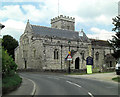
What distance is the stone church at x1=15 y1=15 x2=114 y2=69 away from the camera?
47594 millimetres

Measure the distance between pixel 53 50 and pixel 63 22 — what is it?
98.9 ft

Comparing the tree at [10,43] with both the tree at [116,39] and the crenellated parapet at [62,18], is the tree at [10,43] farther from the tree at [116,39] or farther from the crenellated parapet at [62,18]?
the tree at [116,39]

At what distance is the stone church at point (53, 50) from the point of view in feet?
156

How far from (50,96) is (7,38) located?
59709 millimetres

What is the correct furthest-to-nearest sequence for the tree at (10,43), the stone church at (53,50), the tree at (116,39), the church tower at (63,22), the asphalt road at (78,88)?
the church tower at (63,22) < the tree at (10,43) < the stone church at (53,50) < the tree at (116,39) < the asphalt road at (78,88)

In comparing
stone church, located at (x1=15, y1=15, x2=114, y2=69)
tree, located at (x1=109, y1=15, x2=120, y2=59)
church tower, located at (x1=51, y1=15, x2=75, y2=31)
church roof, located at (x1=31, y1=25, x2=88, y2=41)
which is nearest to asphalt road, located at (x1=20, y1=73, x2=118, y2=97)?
tree, located at (x1=109, y1=15, x2=120, y2=59)

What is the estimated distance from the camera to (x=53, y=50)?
48.4 metres

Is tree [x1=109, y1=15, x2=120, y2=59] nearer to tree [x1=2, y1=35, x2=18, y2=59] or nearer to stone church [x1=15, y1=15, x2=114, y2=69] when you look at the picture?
stone church [x1=15, y1=15, x2=114, y2=69]

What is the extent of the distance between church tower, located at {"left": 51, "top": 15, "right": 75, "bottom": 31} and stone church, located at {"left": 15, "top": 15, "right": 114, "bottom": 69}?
1520 centimetres

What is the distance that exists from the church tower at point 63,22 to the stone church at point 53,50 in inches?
599

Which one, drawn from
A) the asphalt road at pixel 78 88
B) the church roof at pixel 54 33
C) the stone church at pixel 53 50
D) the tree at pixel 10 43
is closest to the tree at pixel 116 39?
the asphalt road at pixel 78 88

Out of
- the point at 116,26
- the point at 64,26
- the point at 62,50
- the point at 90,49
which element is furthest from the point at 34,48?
the point at 116,26

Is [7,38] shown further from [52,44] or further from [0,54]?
[0,54]

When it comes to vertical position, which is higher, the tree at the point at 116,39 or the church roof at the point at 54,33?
the church roof at the point at 54,33
